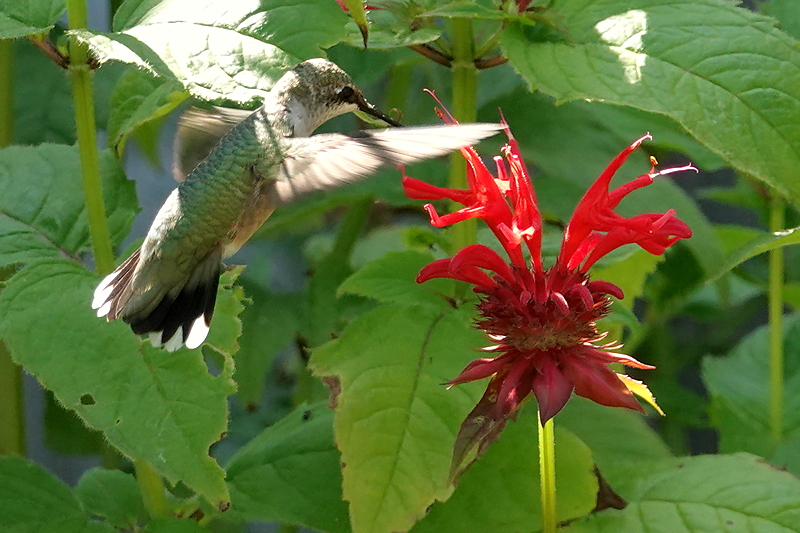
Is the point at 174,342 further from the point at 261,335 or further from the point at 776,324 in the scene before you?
the point at 776,324

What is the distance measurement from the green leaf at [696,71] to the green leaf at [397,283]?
15 cm

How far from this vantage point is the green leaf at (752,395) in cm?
83

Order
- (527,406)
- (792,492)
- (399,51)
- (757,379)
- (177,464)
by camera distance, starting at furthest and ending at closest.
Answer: (757,379) < (399,51) < (527,406) < (792,492) < (177,464)

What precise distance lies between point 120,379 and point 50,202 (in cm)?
18

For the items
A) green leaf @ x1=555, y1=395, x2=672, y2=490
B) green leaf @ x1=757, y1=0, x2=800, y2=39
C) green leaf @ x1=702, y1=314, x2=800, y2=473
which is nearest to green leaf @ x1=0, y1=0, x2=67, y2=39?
green leaf @ x1=555, y1=395, x2=672, y2=490

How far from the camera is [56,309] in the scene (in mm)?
500

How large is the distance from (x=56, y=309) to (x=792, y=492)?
1.44 ft

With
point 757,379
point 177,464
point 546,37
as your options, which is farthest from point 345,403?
point 757,379

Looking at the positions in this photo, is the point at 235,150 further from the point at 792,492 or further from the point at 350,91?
the point at 792,492

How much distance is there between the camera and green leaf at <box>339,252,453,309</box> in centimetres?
58

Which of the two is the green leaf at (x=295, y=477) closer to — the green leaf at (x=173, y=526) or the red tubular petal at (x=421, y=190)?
the green leaf at (x=173, y=526)

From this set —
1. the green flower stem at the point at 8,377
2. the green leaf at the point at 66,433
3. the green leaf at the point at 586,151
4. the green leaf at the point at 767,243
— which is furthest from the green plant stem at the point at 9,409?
the green leaf at the point at 767,243

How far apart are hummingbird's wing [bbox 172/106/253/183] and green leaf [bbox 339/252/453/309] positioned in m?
0.17

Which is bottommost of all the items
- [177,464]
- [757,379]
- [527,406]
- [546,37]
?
[757,379]
